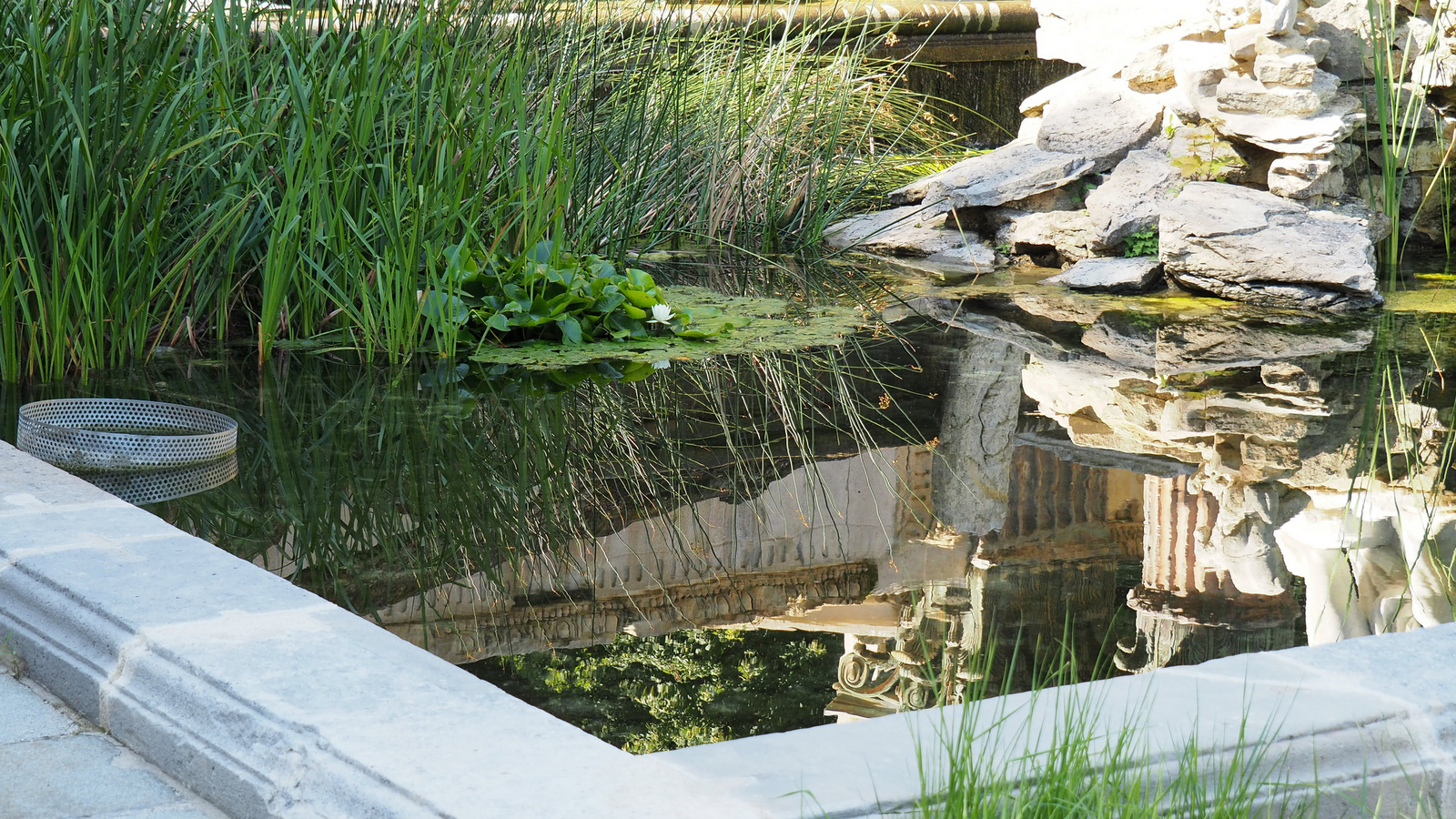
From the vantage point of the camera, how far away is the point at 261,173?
385 centimetres

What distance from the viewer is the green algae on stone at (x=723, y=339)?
4.13 meters

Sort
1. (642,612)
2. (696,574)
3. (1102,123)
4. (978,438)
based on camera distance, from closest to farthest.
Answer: (642,612), (696,574), (978,438), (1102,123)

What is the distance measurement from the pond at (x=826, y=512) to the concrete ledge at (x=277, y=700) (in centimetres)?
35

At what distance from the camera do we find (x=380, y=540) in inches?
98.4

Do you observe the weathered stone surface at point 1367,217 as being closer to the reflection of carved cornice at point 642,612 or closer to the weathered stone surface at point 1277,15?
the weathered stone surface at point 1277,15

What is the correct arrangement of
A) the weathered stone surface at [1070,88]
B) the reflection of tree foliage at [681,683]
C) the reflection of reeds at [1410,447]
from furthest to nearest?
the weathered stone surface at [1070,88]
the reflection of reeds at [1410,447]
the reflection of tree foliage at [681,683]

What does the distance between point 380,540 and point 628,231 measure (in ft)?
9.02

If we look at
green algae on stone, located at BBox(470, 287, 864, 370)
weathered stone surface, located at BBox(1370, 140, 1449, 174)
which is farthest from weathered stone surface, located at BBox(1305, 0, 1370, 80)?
green algae on stone, located at BBox(470, 287, 864, 370)

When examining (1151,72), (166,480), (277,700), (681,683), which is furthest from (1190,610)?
(1151,72)

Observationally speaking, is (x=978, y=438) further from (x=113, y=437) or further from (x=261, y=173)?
(x=261, y=173)

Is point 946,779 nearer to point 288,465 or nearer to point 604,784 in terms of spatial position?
point 604,784

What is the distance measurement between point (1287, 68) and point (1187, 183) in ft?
2.07

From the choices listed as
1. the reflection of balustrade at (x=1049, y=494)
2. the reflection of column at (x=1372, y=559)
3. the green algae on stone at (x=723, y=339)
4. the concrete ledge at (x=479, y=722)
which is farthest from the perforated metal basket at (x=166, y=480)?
the reflection of column at (x=1372, y=559)

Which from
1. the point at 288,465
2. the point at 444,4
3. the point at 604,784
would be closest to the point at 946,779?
the point at 604,784
